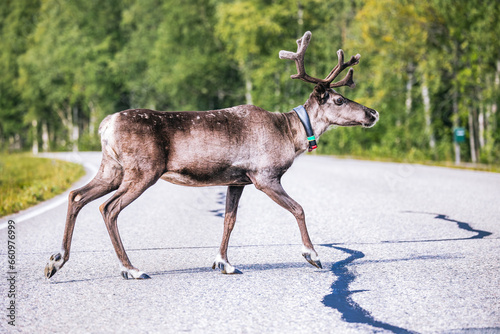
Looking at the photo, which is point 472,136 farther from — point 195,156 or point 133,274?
point 133,274

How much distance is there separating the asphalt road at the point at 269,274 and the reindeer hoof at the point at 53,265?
0.30ft

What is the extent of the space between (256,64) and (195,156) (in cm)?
3701

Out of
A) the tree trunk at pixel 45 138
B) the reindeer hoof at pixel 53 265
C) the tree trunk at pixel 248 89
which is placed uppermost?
the tree trunk at pixel 248 89

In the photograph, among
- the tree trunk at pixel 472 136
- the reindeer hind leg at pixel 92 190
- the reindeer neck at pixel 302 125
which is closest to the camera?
the reindeer hind leg at pixel 92 190

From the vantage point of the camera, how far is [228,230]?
548 cm

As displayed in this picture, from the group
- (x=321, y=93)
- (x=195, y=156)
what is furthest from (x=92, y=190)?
(x=321, y=93)

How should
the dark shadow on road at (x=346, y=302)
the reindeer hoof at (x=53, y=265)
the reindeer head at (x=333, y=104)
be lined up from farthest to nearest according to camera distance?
the reindeer head at (x=333, y=104)
the reindeer hoof at (x=53, y=265)
the dark shadow on road at (x=346, y=302)

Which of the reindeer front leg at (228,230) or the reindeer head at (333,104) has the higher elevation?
the reindeer head at (333,104)

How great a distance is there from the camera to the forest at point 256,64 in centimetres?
2445

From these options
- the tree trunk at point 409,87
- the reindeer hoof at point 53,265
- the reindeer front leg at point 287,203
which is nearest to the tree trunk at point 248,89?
the tree trunk at point 409,87

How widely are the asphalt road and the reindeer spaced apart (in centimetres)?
36

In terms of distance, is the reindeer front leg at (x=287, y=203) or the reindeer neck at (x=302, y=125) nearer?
the reindeer front leg at (x=287, y=203)

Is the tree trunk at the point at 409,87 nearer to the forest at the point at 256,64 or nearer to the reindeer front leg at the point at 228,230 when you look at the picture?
the forest at the point at 256,64

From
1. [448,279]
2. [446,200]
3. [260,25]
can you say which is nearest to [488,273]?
[448,279]
